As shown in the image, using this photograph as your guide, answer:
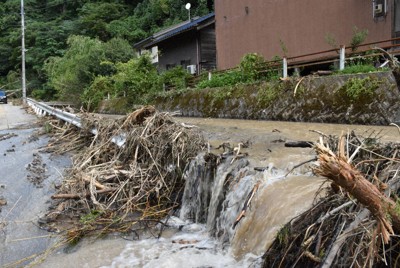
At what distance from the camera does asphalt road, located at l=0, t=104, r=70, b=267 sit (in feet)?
16.0

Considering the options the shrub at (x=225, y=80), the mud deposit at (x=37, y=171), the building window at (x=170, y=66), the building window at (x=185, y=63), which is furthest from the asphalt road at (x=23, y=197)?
the building window at (x=170, y=66)

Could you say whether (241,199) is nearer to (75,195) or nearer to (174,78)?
(75,195)

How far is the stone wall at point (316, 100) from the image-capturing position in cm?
959

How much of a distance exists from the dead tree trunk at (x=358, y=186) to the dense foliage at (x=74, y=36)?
25081 millimetres

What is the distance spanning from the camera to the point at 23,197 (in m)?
6.84

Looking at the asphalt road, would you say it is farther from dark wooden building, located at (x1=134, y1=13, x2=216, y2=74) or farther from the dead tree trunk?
dark wooden building, located at (x1=134, y1=13, x2=216, y2=74)

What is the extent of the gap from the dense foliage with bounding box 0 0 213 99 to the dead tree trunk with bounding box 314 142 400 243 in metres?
25.1

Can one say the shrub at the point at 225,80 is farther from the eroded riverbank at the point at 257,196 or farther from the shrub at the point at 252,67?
the eroded riverbank at the point at 257,196

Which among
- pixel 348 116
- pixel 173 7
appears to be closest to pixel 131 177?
pixel 348 116

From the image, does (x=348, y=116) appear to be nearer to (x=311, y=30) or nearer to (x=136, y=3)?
(x=311, y=30)

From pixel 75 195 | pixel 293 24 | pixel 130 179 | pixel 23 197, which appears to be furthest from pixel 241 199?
pixel 293 24

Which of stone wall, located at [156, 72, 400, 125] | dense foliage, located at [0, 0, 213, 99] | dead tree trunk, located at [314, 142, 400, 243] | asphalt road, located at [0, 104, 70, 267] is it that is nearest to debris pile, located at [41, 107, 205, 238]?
asphalt road, located at [0, 104, 70, 267]

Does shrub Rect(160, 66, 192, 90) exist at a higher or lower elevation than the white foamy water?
higher

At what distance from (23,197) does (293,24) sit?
12.8m
